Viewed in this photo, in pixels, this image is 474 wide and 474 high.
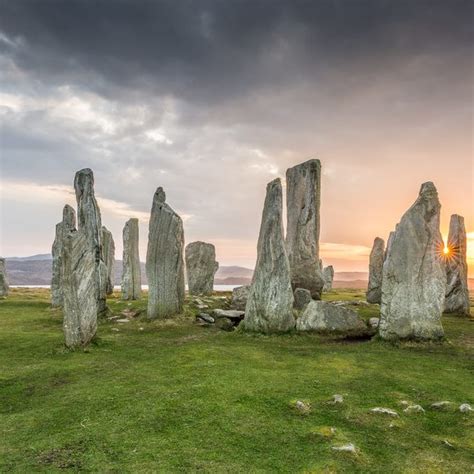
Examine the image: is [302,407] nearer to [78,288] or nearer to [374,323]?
[78,288]

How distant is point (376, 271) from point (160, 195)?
15.9m

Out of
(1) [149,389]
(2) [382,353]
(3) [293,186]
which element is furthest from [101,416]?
(3) [293,186]

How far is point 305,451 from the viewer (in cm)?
689

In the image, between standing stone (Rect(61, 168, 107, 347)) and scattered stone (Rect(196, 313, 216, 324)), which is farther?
scattered stone (Rect(196, 313, 216, 324))

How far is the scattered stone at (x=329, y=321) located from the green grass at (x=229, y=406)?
1576 mm

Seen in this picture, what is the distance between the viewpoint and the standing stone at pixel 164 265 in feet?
65.5

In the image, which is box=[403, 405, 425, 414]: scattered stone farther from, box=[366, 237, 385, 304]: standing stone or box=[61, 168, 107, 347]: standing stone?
box=[366, 237, 385, 304]: standing stone

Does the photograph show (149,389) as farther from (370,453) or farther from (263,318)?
(263,318)

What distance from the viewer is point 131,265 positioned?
→ 2914 centimetres

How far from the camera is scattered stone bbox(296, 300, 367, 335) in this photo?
17.0 meters

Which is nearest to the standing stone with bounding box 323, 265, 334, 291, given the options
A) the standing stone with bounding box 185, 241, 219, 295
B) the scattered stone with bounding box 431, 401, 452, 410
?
the standing stone with bounding box 185, 241, 219, 295

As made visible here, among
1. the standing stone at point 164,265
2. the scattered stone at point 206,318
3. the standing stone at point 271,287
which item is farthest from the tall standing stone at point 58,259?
the standing stone at point 271,287

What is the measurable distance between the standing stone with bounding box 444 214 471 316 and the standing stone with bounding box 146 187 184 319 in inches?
589

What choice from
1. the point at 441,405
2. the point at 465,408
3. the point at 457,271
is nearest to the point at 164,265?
the point at 441,405
